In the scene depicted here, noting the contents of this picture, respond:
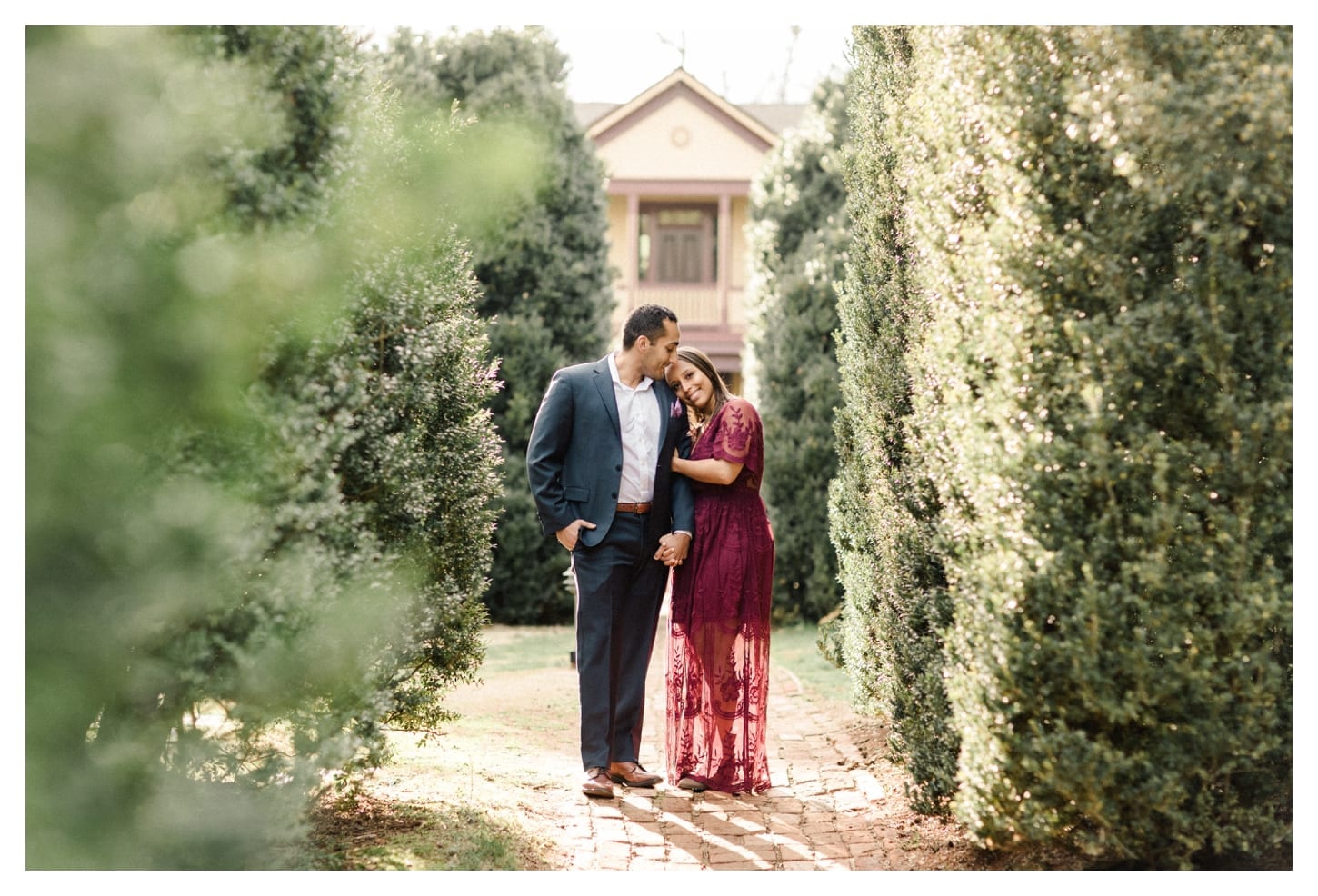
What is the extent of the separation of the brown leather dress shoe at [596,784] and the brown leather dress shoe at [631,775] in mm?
151

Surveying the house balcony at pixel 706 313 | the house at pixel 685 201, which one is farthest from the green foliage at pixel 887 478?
the house balcony at pixel 706 313

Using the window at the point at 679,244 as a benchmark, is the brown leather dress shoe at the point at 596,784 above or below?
below

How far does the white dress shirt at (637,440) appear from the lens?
5.82 metres

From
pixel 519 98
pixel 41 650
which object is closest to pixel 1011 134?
pixel 41 650

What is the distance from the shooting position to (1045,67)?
396 cm

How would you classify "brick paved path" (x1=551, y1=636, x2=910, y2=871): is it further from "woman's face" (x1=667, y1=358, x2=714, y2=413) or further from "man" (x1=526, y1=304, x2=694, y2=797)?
"woman's face" (x1=667, y1=358, x2=714, y2=413)

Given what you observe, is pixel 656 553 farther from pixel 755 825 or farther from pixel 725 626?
pixel 755 825

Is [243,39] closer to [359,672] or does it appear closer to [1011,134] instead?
[359,672]

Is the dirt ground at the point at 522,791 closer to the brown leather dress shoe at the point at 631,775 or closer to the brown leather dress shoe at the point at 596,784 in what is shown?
the brown leather dress shoe at the point at 596,784

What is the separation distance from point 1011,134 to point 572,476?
9.06 feet

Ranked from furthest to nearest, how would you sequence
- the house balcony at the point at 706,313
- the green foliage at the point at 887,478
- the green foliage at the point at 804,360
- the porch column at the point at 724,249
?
1. the house balcony at the point at 706,313
2. the porch column at the point at 724,249
3. the green foliage at the point at 804,360
4. the green foliage at the point at 887,478

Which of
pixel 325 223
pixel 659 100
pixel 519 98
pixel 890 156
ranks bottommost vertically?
pixel 325 223

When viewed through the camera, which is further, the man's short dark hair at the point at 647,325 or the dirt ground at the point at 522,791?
the man's short dark hair at the point at 647,325

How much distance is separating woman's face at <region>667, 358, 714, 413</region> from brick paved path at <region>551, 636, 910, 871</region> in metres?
2.02
